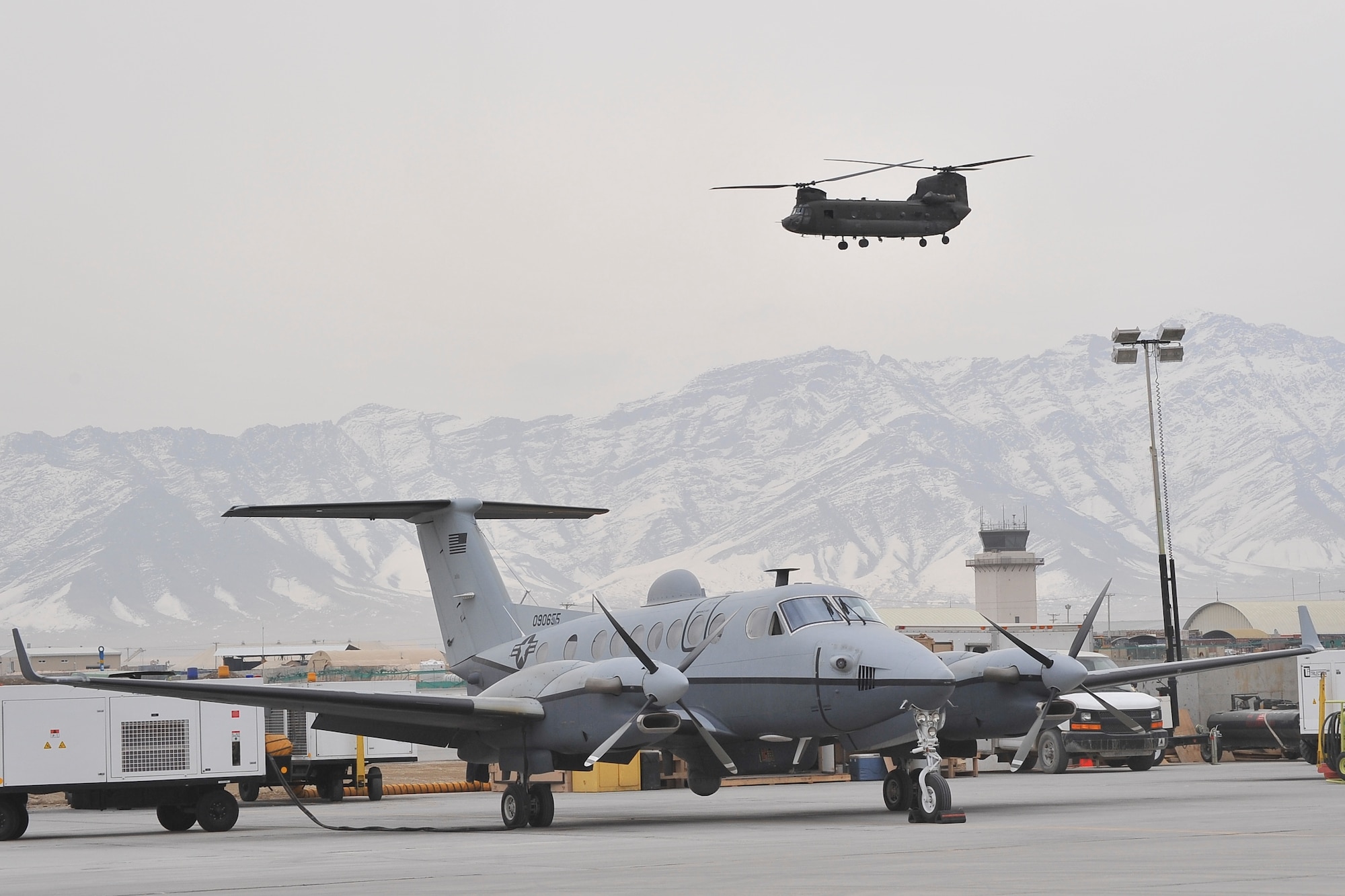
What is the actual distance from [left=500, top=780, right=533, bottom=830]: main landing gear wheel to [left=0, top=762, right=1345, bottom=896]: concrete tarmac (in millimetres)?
398

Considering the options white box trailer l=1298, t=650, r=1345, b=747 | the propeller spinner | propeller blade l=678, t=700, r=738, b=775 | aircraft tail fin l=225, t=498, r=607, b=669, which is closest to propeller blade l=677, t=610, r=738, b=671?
the propeller spinner

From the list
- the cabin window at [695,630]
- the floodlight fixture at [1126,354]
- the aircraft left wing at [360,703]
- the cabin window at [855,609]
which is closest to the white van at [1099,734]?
the cabin window at [855,609]

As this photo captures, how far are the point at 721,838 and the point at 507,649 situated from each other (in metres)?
9.69

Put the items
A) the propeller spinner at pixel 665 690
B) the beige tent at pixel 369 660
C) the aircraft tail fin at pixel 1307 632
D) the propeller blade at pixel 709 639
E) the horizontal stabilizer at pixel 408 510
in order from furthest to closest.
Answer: the beige tent at pixel 369 660 < the aircraft tail fin at pixel 1307 632 < the horizontal stabilizer at pixel 408 510 < the propeller blade at pixel 709 639 < the propeller spinner at pixel 665 690

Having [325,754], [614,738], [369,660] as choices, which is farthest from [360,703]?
[369,660]

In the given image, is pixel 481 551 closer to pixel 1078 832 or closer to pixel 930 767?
pixel 930 767

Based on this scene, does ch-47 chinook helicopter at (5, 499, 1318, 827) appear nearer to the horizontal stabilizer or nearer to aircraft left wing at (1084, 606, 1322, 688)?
aircraft left wing at (1084, 606, 1322, 688)

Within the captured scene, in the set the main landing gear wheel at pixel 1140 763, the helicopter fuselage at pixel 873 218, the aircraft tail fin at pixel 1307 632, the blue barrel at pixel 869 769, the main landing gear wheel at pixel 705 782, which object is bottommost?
the main landing gear wheel at pixel 1140 763

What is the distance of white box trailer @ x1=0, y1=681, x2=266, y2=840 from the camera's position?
21719 millimetres

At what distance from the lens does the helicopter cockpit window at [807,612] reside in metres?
21.8

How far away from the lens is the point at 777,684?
21.5m

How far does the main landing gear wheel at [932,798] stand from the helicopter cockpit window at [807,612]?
9.99 feet

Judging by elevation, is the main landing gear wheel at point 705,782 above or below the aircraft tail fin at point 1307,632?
below

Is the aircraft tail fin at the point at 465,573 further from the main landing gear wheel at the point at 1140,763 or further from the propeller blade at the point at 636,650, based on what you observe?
the main landing gear wheel at the point at 1140,763
